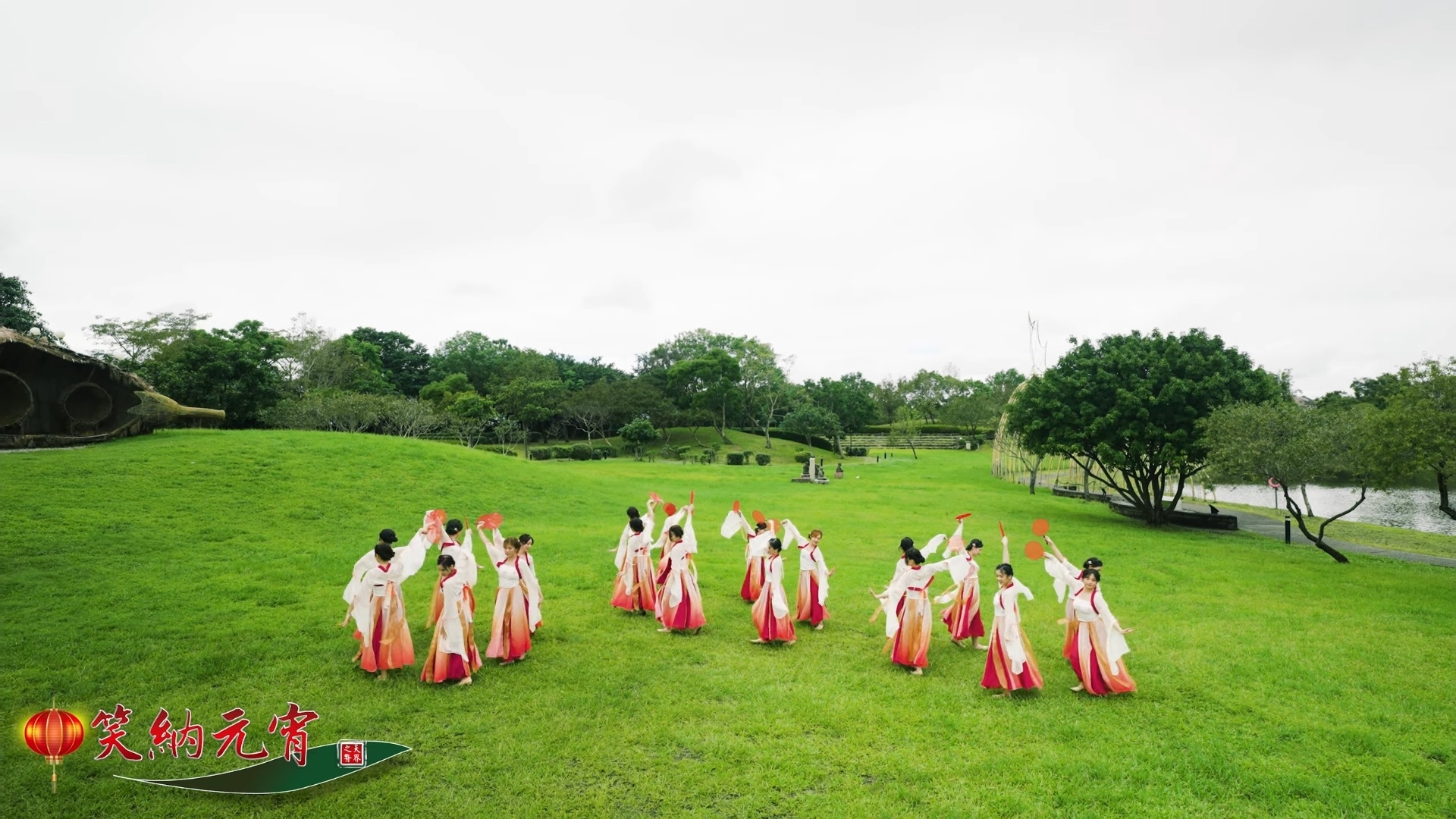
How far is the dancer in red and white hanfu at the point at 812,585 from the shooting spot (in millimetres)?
9586

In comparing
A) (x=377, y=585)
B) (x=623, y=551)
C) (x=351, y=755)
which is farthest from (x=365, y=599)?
(x=623, y=551)

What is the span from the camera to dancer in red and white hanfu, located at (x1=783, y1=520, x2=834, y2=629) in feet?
31.4

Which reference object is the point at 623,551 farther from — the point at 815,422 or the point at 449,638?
the point at 815,422

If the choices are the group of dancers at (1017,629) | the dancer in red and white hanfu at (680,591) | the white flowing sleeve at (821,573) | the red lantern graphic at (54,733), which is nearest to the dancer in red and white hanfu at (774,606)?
the white flowing sleeve at (821,573)

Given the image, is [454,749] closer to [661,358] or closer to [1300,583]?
[1300,583]

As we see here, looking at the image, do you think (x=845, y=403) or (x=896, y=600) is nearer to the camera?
(x=896, y=600)

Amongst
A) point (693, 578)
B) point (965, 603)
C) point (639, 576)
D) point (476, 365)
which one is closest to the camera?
point (965, 603)

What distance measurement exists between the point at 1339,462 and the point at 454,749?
1971cm

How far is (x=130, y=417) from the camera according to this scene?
20828mm

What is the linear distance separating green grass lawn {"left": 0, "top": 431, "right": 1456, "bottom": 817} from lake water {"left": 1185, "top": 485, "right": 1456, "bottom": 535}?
14069mm

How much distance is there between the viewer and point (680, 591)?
9367mm

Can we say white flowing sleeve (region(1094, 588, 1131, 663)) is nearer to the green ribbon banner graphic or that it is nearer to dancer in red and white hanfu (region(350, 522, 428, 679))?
the green ribbon banner graphic

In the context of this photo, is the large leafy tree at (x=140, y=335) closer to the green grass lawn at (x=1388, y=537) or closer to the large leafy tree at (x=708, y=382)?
the large leafy tree at (x=708, y=382)

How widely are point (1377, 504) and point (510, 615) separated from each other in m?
39.6
